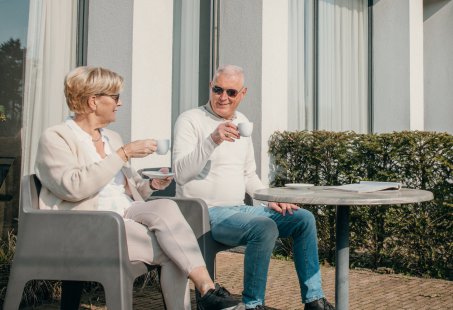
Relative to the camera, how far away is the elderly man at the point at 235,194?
3.33 m

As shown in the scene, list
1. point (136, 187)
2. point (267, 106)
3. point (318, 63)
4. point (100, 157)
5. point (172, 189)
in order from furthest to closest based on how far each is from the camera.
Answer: point (318, 63), point (267, 106), point (172, 189), point (136, 187), point (100, 157)

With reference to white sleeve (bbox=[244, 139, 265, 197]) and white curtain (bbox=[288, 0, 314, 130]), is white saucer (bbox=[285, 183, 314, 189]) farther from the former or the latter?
white curtain (bbox=[288, 0, 314, 130])

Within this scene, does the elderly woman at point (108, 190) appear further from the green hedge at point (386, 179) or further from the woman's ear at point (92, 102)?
the green hedge at point (386, 179)

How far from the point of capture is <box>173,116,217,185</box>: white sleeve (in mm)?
3495

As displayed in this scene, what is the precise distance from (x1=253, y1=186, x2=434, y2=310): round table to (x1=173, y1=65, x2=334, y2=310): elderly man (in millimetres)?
256

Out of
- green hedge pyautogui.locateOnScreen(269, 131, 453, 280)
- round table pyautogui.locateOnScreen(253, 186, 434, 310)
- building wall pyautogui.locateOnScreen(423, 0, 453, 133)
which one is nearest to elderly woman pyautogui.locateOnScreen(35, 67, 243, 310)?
round table pyautogui.locateOnScreen(253, 186, 434, 310)

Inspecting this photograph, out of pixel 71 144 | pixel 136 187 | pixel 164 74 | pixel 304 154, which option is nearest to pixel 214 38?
pixel 164 74

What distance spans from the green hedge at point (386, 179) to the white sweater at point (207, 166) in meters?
1.79

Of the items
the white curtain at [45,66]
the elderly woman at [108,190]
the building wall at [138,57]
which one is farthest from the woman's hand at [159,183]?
the building wall at [138,57]

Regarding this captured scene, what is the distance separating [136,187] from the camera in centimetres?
352

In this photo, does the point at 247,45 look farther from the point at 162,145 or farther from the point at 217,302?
the point at 217,302

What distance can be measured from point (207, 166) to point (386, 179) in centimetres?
212

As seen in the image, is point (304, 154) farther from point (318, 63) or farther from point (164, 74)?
point (318, 63)

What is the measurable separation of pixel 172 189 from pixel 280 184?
1.08m
